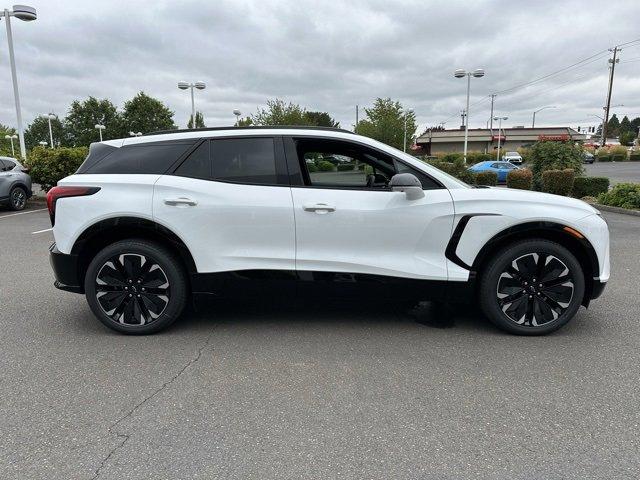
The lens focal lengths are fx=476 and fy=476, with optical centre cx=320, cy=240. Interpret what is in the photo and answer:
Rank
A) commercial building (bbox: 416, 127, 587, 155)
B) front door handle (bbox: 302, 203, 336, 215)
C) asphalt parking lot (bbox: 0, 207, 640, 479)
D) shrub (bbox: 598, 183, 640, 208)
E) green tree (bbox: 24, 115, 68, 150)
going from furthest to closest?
green tree (bbox: 24, 115, 68, 150) → commercial building (bbox: 416, 127, 587, 155) → shrub (bbox: 598, 183, 640, 208) → front door handle (bbox: 302, 203, 336, 215) → asphalt parking lot (bbox: 0, 207, 640, 479)

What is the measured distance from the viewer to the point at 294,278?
12.8 feet

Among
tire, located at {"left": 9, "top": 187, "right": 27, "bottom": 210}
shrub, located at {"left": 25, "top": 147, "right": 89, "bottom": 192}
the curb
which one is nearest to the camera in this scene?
the curb

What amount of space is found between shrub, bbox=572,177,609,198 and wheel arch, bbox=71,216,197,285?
1449 cm

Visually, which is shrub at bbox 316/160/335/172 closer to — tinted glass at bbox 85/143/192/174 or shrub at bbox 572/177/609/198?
tinted glass at bbox 85/143/192/174

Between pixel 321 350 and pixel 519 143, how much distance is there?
251ft

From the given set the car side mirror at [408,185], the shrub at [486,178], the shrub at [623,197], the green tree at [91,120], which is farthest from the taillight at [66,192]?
the green tree at [91,120]

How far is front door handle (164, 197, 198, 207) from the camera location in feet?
12.7

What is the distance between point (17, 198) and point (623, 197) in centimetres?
1672

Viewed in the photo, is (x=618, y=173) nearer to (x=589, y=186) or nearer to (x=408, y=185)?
(x=589, y=186)

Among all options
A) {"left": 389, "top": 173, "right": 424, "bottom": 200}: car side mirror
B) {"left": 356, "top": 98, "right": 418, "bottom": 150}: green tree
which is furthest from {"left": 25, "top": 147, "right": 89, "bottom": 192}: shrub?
{"left": 356, "top": 98, "right": 418, "bottom": 150}: green tree

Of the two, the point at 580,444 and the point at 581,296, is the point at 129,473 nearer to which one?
the point at 580,444

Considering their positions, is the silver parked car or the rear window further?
the silver parked car

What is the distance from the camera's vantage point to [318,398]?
3.02 metres

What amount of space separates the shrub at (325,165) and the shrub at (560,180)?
12.6 metres
